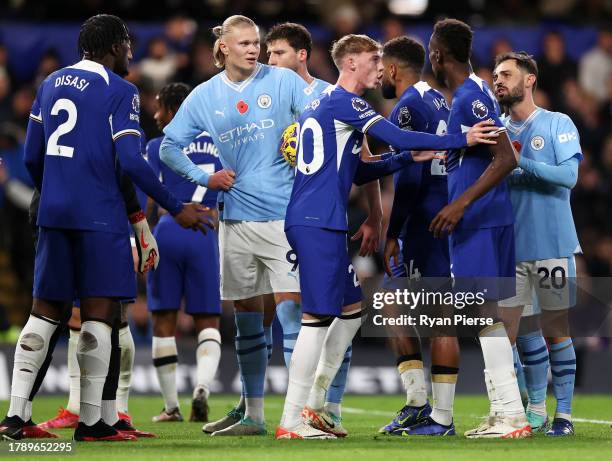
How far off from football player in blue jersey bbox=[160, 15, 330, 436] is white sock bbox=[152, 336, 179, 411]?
1.69 metres

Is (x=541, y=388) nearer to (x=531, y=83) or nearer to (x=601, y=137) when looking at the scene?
(x=531, y=83)

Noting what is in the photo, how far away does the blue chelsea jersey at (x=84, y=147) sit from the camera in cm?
744

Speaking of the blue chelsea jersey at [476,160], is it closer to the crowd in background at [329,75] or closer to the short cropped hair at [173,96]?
the short cropped hair at [173,96]

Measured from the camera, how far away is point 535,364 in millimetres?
8625

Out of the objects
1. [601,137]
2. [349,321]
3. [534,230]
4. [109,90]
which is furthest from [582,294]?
[109,90]

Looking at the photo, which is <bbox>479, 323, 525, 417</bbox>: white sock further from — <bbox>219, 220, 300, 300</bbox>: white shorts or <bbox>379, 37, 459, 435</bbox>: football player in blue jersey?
<bbox>219, 220, 300, 300</bbox>: white shorts

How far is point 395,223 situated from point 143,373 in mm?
5724

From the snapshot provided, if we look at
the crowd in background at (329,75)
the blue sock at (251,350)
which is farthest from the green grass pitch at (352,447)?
the crowd in background at (329,75)

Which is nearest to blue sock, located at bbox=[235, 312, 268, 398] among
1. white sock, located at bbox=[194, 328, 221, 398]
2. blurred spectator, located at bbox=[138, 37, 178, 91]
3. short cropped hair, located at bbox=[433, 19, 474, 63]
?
white sock, located at bbox=[194, 328, 221, 398]

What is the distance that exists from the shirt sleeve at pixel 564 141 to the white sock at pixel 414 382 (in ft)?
5.69

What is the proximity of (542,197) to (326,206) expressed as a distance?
6.16 feet

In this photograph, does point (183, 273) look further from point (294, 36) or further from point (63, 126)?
point (63, 126)

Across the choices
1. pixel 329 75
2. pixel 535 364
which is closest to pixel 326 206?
pixel 535 364

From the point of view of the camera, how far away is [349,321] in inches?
313
